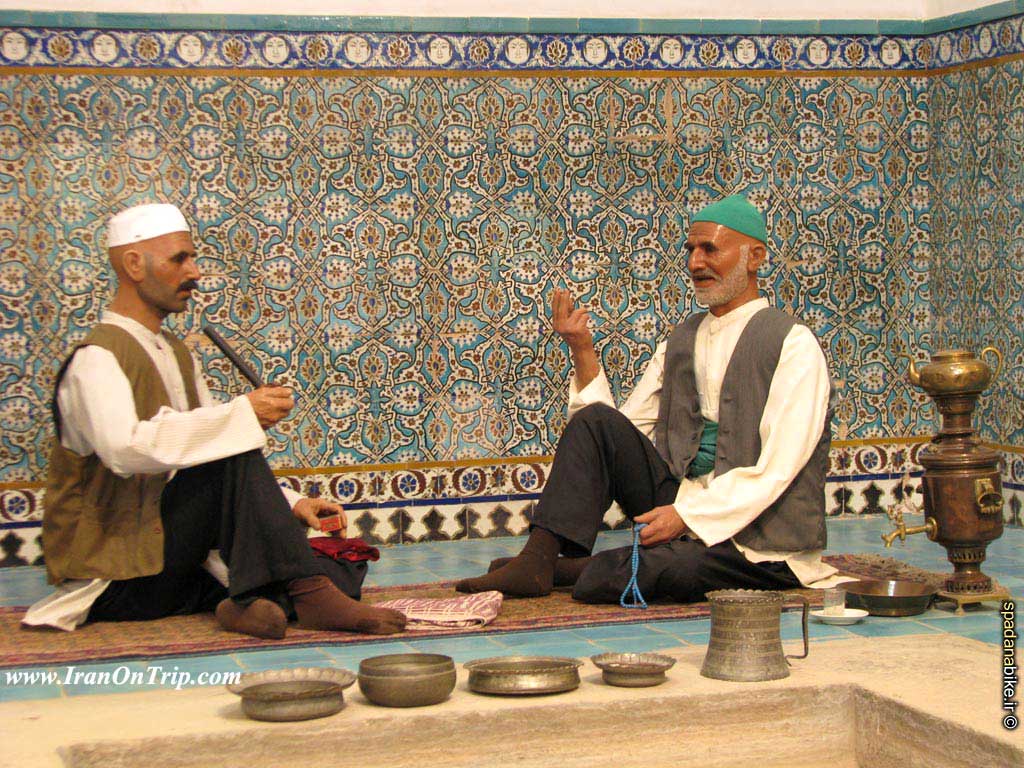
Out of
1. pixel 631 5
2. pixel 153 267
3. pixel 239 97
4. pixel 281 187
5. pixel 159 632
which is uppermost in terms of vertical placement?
pixel 631 5

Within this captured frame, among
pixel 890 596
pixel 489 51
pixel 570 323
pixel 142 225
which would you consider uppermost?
pixel 489 51

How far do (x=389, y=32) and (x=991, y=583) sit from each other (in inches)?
131

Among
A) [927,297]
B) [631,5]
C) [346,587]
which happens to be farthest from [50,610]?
[927,297]

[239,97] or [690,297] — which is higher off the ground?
[239,97]

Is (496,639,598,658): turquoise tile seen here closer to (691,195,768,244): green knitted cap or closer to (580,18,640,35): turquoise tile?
(691,195,768,244): green knitted cap

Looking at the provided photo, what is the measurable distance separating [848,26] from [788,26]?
29 centimetres

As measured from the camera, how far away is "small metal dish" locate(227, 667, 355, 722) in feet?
9.78

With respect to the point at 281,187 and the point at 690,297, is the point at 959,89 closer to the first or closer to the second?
the point at 690,297

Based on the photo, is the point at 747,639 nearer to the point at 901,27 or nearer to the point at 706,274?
the point at 706,274

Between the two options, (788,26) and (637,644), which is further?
(788,26)

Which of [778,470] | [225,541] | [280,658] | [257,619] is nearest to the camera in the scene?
[280,658]

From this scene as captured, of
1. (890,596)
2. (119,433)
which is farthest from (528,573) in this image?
(119,433)

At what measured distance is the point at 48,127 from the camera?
566 centimetres

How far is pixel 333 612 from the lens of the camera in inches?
156
